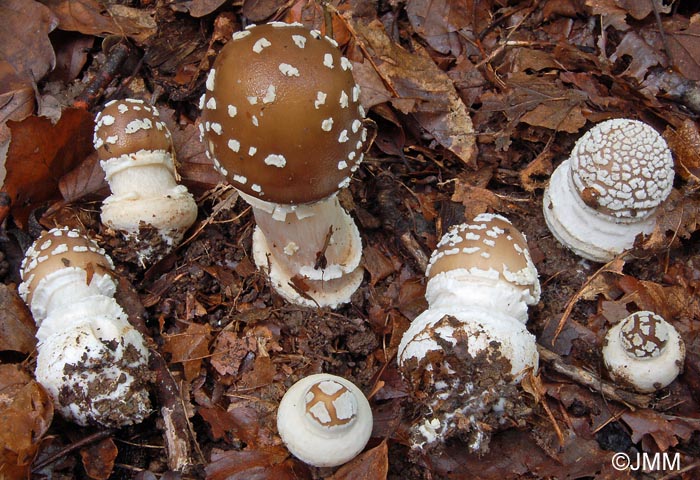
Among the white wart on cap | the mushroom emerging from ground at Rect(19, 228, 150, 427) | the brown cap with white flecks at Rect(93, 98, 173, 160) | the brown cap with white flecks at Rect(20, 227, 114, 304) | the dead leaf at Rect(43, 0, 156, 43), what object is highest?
the dead leaf at Rect(43, 0, 156, 43)

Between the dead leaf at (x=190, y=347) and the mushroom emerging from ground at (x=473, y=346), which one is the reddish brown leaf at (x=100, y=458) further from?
the mushroom emerging from ground at (x=473, y=346)

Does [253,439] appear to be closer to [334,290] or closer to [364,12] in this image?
[334,290]

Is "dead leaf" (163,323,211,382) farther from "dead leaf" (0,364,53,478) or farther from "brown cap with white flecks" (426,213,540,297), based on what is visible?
"brown cap with white flecks" (426,213,540,297)

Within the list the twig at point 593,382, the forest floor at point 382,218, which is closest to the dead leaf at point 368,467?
the forest floor at point 382,218

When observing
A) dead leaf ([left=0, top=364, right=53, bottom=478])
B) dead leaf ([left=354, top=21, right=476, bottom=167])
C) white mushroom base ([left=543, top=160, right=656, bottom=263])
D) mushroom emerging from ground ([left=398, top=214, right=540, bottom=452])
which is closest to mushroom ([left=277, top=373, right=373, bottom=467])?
mushroom emerging from ground ([left=398, top=214, right=540, bottom=452])

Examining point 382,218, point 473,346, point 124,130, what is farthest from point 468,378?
point 124,130

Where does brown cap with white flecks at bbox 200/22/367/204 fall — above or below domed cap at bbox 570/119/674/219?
above
